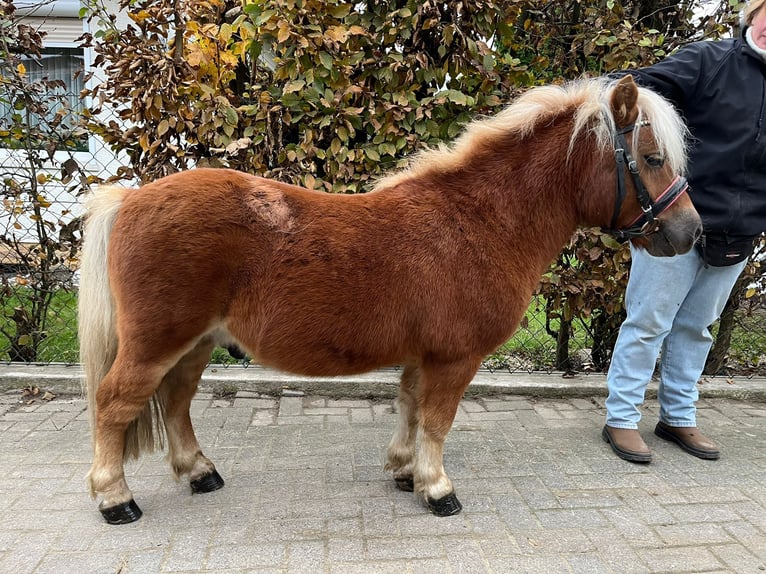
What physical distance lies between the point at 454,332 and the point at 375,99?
205 cm

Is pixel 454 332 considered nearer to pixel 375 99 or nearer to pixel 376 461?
pixel 376 461

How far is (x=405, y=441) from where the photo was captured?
9.22ft

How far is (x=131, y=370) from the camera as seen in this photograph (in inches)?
88.9

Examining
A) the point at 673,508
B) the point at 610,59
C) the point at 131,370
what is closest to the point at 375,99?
the point at 610,59

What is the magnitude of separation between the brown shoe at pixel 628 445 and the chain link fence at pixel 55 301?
1022 millimetres

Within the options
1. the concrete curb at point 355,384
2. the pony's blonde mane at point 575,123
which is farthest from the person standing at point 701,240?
the concrete curb at point 355,384

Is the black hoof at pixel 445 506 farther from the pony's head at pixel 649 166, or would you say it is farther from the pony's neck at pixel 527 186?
the pony's head at pixel 649 166

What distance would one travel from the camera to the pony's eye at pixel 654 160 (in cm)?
226

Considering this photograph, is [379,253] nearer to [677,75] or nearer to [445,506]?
[445,506]

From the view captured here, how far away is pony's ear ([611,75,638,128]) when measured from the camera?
215 cm

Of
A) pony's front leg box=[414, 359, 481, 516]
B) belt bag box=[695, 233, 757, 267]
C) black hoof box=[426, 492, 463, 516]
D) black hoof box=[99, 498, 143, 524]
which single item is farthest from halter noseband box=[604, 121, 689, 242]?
black hoof box=[99, 498, 143, 524]

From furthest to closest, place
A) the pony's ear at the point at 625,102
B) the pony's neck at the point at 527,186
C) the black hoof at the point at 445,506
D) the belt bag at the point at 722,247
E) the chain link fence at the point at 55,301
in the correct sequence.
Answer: the chain link fence at the point at 55,301 < the belt bag at the point at 722,247 < the black hoof at the point at 445,506 < the pony's neck at the point at 527,186 < the pony's ear at the point at 625,102

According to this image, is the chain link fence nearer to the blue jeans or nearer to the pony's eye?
the blue jeans

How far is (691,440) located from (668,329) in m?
0.77
